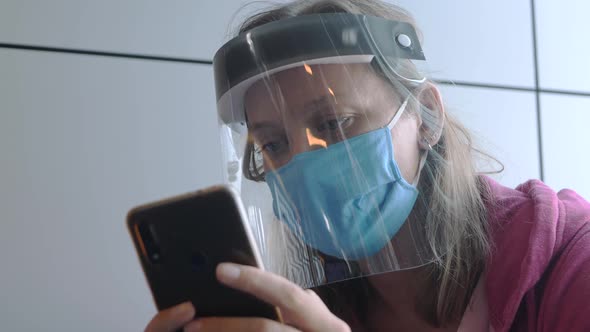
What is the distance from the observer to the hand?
1.47 ft

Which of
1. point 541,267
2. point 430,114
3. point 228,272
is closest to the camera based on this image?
point 228,272

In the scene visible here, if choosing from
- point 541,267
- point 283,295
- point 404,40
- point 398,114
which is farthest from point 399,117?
point 283,295

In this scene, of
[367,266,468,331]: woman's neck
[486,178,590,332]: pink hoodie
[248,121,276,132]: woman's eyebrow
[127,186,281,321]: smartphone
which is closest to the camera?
[127,186,281,321]: smartphone

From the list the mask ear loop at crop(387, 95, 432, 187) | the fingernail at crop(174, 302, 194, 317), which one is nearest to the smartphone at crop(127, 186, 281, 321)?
the fingernail at crop(174, 302, 194, 317)

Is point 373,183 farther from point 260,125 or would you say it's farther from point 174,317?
point 174,317

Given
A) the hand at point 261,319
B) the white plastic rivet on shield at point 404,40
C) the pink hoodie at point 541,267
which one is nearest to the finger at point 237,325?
the hand at point 261,319

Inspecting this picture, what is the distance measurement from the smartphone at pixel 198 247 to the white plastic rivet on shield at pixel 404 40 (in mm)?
408

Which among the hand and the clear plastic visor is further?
the clear plastic visor

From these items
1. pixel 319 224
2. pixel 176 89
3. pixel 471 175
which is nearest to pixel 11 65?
pixel 176 89

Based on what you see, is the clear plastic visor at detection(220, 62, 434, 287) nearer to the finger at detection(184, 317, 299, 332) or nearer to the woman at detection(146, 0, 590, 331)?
the woman at detection(146, 0, 590, 331)

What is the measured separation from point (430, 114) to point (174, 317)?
0.48 meters

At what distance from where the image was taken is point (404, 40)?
74 cm

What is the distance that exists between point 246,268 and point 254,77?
335mm

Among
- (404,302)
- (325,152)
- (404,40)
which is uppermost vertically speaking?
(404,40)
